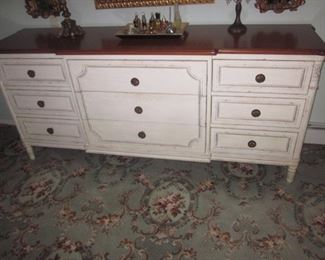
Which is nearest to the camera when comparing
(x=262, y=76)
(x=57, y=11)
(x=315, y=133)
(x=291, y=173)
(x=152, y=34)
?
(x=262, y=76)

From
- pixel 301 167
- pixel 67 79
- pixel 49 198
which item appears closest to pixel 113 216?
pixel 49 198

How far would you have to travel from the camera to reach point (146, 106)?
199 centimetres

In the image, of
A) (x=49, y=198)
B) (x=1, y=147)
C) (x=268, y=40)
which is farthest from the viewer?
(x=1, y=147)

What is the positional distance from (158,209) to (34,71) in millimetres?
1289

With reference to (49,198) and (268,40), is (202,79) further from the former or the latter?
(49,198)

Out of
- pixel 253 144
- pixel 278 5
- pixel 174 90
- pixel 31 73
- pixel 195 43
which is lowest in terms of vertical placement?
pixel 253 144

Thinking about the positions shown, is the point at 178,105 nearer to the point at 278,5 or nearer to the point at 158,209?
the point at 158,209

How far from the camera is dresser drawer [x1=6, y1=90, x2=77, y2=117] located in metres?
2.10

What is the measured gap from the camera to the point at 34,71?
202 centimetres

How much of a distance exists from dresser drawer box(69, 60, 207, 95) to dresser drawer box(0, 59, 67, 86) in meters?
0.11

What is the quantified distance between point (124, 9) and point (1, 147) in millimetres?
1751

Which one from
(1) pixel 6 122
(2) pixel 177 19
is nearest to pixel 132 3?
(2) pixel 177 19

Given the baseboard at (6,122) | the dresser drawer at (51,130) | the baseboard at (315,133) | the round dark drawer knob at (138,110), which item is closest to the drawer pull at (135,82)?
the round dark drawer knob at (138,110)

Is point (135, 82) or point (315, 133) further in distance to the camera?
point (315, 133)
